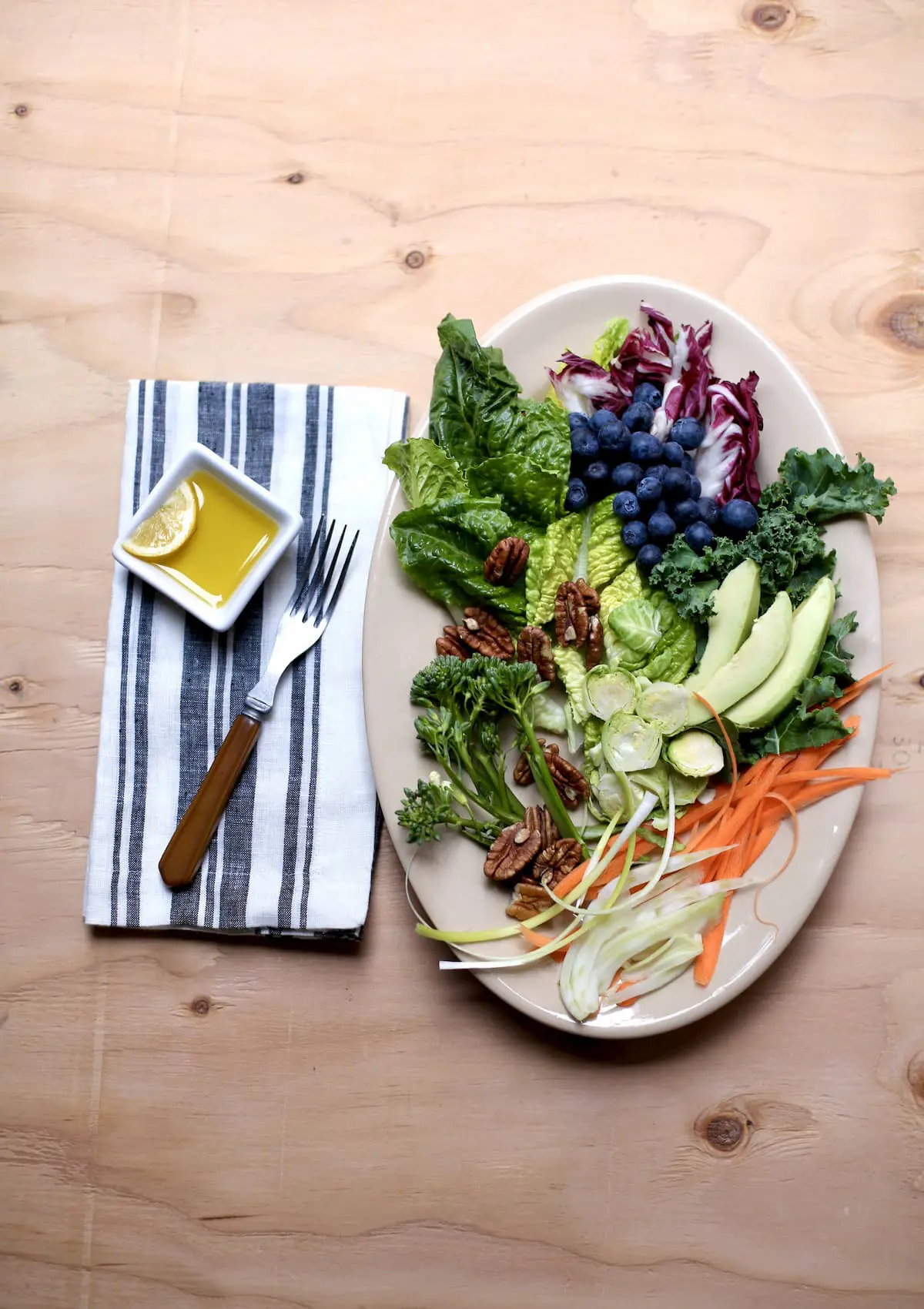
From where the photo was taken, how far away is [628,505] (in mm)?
2078

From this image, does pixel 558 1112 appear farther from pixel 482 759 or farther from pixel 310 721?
pixel 310 721

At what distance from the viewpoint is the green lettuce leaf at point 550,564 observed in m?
2.11

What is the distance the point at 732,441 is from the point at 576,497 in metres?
0.35

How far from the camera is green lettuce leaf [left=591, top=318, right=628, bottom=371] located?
217cm

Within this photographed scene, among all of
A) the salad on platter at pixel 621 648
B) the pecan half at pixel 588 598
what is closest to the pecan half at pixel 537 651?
the salad on platter at pixel 621 648

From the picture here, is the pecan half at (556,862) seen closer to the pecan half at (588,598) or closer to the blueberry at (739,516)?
the pecan half at (588,598)

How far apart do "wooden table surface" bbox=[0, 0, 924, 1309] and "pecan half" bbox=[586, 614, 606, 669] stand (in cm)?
70

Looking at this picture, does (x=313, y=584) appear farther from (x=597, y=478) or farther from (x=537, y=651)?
(x=597, y=478)

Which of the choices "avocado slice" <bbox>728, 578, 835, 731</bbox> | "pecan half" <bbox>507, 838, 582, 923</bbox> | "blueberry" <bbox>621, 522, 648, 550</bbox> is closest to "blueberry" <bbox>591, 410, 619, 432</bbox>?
"blueberry" <bbox>621, 522, 648, 550</bbox>

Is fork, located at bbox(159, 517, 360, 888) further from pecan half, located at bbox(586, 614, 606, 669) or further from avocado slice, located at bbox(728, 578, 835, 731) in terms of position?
avocado slice, located at bbox(728, 578, 835, 731)

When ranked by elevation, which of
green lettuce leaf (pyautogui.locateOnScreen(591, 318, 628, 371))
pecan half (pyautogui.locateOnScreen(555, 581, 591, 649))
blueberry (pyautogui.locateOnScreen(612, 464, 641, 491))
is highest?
green lettuce leaf (pyautogui.locateOnScreen(591, 318, 628, 371))

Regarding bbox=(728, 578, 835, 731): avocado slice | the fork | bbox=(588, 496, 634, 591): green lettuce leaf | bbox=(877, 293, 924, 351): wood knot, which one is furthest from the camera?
bbox=(877, 293, 924, 351): wood knot

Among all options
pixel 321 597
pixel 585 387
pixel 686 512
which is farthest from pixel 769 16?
pixel 321 597

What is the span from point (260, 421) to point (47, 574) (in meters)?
0.64
